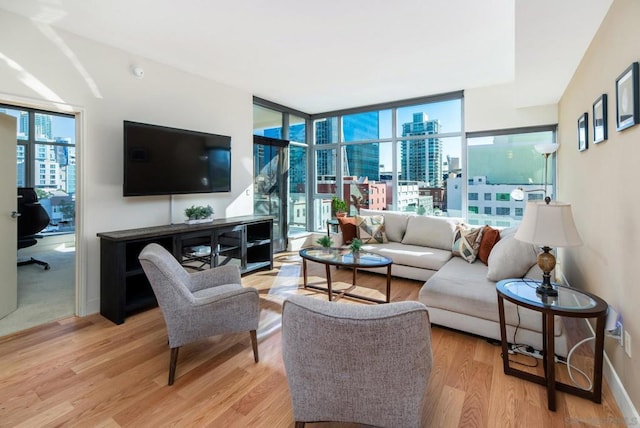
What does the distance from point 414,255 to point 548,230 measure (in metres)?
2.20

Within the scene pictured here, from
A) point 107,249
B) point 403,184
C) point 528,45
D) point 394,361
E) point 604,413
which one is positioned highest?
point 528,45

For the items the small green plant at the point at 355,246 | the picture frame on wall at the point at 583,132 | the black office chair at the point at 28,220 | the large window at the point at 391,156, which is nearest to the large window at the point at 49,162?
the black office chair at the point at 28,220

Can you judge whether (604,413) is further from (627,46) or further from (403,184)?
(403,184)

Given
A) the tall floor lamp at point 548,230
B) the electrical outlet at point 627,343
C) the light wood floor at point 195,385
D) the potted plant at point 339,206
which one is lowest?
the light wood floor at point 195,385

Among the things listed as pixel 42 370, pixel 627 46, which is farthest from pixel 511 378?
pixel 42 370

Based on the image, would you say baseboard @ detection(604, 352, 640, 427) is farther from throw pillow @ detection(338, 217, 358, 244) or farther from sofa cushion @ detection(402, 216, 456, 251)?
throw pillow @ detection(338, 217, 358, 244)

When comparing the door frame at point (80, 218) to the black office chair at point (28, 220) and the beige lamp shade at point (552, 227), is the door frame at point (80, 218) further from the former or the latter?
the beige lamp shade at point (552, 227)

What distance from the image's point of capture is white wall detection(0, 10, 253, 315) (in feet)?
8.75

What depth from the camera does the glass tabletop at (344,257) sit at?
3.24 meters

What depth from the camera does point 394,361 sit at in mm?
1253

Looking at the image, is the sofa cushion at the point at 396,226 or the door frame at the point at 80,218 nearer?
the door frame at the point at 80,218

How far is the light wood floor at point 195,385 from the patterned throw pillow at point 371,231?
206 cm

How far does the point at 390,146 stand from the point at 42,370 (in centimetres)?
530

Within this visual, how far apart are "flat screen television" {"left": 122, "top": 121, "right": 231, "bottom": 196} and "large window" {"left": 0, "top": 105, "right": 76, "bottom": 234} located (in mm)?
3430
